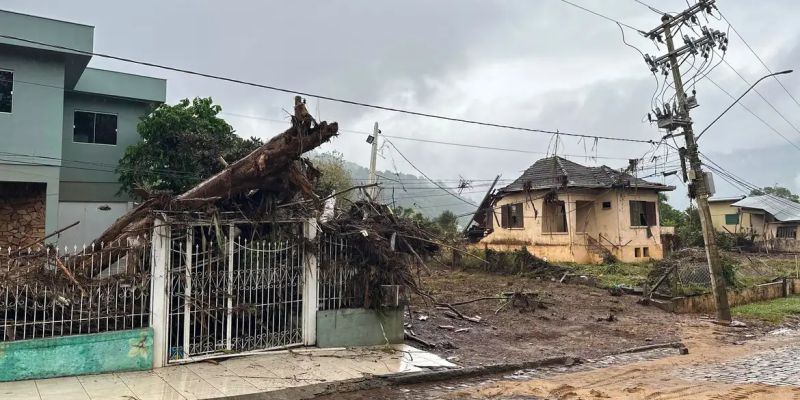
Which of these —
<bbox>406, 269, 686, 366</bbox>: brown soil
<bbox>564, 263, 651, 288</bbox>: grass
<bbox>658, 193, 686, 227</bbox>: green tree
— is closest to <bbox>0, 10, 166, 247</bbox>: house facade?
<bbox>406, 269, 686, 366</bbox>: brown soil

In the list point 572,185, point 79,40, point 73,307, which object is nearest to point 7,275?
point 73,307

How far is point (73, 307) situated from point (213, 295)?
1.93m

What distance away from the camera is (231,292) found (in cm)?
845

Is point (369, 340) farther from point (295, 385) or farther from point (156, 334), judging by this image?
point (156, 334)

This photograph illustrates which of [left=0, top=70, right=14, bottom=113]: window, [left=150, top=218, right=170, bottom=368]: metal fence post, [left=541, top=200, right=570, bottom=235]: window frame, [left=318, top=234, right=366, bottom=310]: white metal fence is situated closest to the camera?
[left=150, top=218, right=170, bottom=368]: metal fence post

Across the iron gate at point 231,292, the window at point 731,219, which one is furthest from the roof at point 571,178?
the iron gate at point 231,292

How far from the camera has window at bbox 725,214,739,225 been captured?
1926 inches

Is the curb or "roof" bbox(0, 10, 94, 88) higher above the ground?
"roof" bbox(0, 10, 94, 88)

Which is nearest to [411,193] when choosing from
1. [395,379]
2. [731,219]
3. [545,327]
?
[731,219]

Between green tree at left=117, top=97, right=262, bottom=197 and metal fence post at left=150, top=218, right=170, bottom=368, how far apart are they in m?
10.7

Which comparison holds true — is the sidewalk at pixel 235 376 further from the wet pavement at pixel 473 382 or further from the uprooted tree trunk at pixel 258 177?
the uprooted tree trunk at pixel 258 177

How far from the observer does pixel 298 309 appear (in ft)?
30.7

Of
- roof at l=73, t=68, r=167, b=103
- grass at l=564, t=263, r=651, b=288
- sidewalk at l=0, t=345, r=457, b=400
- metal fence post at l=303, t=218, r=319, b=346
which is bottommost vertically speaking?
sidewalk at l=0, t=345, r=457, b=400

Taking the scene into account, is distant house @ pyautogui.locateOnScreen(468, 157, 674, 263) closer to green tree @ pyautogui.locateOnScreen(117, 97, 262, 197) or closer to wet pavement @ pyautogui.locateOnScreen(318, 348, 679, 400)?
green tree @ pyautogui.locateOnScreen(117, 97, 262, 197)
